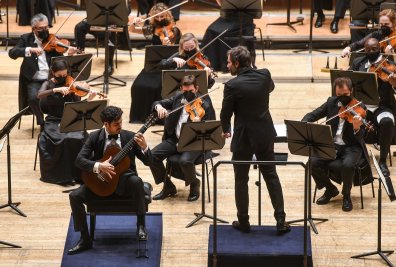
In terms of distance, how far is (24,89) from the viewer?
35.3ft

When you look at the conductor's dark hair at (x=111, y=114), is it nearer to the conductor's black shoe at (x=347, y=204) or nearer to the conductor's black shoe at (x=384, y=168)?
the conductor's black shoe at (x=347, y=204)

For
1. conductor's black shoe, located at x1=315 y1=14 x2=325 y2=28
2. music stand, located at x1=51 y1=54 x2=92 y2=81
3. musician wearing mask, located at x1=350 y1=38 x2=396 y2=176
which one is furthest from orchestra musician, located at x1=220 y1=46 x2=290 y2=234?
conductor's black shoe, located at x1=315 y1=14 x2=325 y2=28

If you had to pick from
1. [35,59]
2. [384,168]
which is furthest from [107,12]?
[384,168]

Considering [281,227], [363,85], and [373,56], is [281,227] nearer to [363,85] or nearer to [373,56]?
[363,85]

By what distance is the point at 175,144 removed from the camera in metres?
9.30

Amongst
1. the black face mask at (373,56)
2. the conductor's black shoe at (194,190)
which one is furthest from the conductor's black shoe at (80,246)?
the black face mask at (373,56)

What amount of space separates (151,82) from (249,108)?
11.0ft

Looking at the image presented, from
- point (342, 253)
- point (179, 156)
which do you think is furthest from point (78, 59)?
point (342, 253)

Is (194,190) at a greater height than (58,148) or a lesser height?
lesser

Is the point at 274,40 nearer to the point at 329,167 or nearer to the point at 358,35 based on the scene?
the point at 358,35

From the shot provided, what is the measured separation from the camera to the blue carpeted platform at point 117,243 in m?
7.86

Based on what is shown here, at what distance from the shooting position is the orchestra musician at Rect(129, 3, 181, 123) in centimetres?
1099

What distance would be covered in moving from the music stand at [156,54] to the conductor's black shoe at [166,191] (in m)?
1.75

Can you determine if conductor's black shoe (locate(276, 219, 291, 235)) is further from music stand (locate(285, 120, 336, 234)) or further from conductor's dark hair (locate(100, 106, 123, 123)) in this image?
conductor's dark hair (locate(100, 106, 123, 123))
